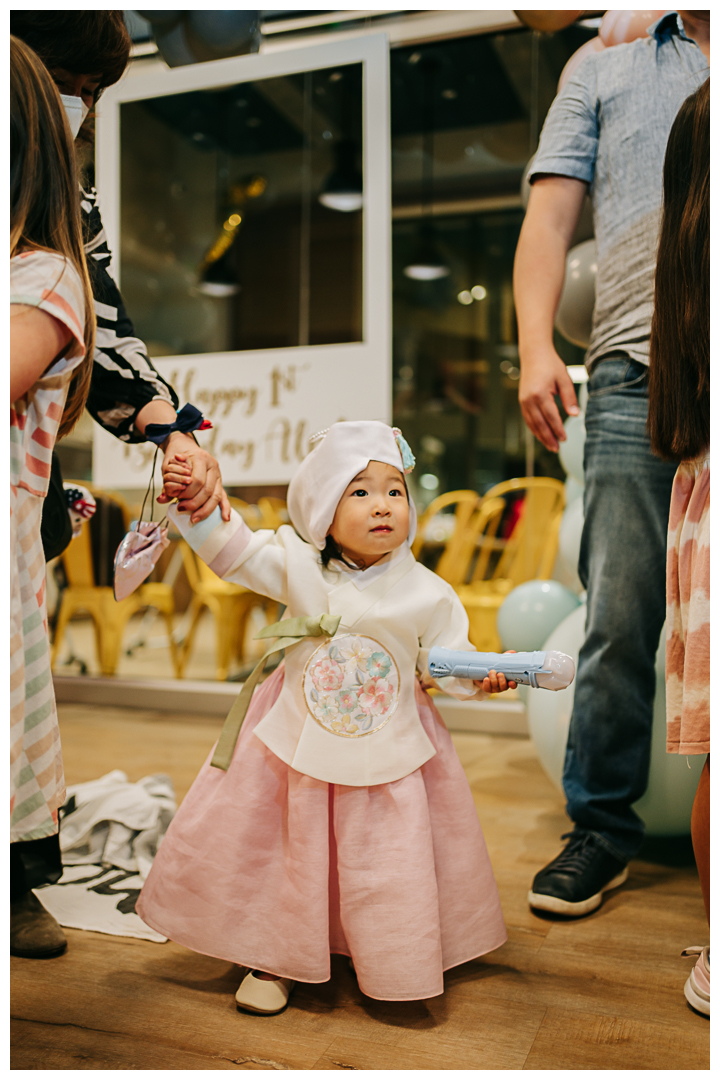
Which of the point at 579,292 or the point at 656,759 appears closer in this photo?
the point at 656,759

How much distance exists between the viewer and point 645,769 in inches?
55.9

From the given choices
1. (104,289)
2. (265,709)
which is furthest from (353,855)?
(104,289)

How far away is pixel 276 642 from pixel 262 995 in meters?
0.45

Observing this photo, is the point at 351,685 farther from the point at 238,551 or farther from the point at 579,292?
the point at 579,292

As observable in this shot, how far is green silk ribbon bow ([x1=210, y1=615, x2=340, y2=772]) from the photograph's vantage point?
3.65ft

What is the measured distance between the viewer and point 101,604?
3383 mm

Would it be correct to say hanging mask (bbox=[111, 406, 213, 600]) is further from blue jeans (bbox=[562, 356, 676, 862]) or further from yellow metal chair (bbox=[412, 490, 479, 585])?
yellow metal chair (bbox=[412, 490, 479, 585])

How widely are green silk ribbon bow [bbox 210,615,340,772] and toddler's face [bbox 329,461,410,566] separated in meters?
0.11

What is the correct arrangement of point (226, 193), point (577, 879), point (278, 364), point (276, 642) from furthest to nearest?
point (226, 193)
point (278, 364)
point (577, 879)
point (276, 642)

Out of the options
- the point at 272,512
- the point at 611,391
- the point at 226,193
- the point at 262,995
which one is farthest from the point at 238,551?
the point at 226,193

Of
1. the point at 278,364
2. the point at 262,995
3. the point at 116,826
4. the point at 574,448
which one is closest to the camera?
the point at 262,995

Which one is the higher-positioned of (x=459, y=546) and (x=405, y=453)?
(x=405, y=453)

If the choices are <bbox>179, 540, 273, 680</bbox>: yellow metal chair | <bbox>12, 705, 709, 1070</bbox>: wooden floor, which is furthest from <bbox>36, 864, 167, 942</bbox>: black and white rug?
<bbox>179, 540, 273, 680</bbox>: yellow metal chair
